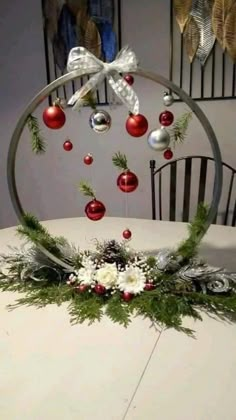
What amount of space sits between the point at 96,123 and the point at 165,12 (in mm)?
1270

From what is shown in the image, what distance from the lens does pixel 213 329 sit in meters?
0.76

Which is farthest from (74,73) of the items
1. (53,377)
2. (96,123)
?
(53,377)

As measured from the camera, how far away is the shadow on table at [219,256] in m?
1.03

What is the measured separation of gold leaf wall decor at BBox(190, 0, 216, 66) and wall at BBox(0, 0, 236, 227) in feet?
0.53

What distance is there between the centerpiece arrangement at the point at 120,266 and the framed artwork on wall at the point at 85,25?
44.8 inches

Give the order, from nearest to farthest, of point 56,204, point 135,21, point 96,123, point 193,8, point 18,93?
1. point 96,123
2. point 193,8
3. point 135,21
4. point 18,93
5. point 56,204

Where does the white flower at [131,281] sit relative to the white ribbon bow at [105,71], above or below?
below

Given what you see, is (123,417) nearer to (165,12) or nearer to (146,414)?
(146,414)

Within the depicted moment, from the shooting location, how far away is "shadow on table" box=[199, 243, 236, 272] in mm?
1027

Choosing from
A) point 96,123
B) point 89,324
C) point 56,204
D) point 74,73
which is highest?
point 74,73

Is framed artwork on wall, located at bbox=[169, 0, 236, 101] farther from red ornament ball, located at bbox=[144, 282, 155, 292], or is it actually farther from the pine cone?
red ornament ball, located at bbox=[144, 282, 155, 292]

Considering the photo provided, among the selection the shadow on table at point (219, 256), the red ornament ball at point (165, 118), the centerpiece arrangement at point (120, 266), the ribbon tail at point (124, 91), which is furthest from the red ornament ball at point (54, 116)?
the shadow on table at point (219, 256)

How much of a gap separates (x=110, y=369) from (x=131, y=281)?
0.24 m

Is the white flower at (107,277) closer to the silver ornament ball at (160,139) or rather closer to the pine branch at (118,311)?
the pine branch at (118,311)
